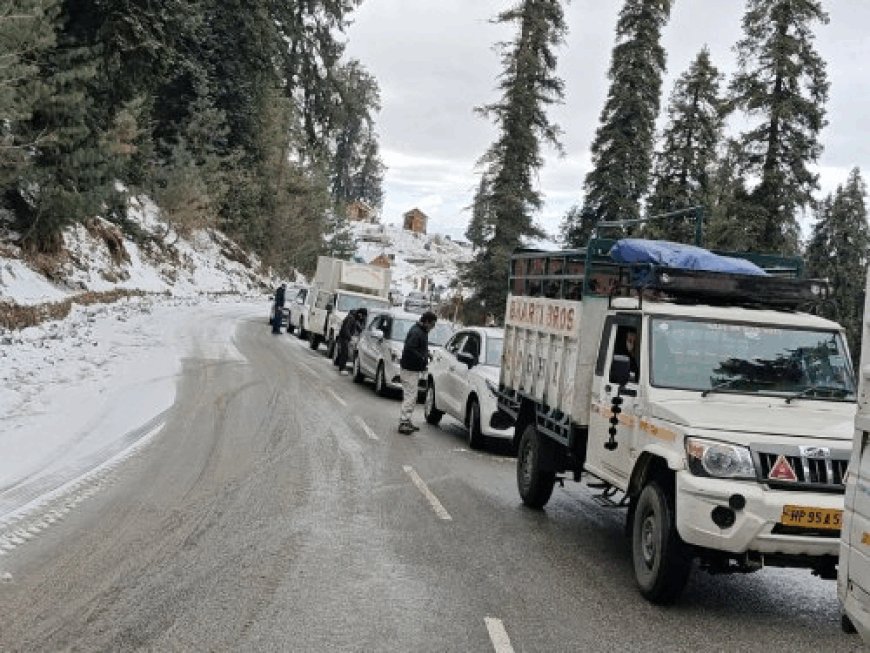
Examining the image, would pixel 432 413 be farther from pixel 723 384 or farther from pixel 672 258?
pixel 723 384

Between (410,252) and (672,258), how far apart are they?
151 m

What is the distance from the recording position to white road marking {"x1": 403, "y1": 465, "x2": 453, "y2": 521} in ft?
27.7

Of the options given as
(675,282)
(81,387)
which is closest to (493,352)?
(81,387)

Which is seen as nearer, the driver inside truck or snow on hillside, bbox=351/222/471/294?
the driver inside truck

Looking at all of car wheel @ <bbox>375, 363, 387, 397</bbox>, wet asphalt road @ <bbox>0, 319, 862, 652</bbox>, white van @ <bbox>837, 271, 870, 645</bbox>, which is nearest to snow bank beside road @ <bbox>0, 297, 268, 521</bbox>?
wet asphalt road @ <bbox>0, 319, 862, 652</bbox>

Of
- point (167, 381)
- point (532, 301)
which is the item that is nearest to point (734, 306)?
point (532, 301)

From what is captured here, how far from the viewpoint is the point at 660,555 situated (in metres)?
6.07

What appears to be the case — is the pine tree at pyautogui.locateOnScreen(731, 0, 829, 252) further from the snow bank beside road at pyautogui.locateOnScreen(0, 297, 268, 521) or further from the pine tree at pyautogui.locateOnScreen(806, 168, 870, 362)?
the pine tree at pyautogui.locateOnScreen(806, 168, 870, 362)

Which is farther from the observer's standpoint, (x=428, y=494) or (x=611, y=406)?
(x=428, y=494)

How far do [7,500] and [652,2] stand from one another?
34.7m

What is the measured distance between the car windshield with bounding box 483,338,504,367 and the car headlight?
7.90 metres

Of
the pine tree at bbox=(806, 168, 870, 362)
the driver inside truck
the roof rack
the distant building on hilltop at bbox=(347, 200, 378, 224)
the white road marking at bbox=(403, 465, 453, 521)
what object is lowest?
the white road marking at bbox=(403, 465, 453, 521)

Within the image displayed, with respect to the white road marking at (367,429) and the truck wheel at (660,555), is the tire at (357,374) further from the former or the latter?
the truck wheel at (660,555)

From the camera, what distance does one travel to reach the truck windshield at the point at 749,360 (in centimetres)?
686
